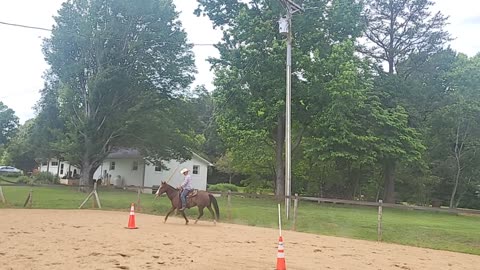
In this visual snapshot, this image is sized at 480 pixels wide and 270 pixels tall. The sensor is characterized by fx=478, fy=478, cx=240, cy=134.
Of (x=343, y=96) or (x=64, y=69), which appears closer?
(x=343, y=96)

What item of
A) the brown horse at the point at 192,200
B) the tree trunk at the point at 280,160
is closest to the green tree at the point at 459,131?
the tree trunk at the point at 280,160

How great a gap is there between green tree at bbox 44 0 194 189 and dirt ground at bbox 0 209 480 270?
18.5m

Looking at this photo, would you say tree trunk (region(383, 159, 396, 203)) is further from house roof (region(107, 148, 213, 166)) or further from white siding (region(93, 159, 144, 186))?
white siding (region(93, 159, 144, 186))

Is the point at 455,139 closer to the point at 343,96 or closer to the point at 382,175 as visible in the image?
the point at 382,175

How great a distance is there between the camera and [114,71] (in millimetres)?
32406

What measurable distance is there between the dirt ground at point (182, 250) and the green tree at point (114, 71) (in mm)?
18541

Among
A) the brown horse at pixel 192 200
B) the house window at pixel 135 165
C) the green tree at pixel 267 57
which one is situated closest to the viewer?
the brown horse at pixel 192 200

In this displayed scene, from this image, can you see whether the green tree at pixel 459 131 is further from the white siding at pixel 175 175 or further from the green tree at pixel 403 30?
the white siding at pixel 175 175

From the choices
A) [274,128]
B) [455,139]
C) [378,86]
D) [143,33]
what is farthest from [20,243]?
[455,139]

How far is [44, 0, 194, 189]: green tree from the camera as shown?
107ft

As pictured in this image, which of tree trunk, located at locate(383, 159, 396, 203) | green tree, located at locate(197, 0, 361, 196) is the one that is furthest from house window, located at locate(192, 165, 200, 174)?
tree trunk, located at locate(383, 159, 396, 203)

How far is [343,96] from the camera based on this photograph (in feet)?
85.9

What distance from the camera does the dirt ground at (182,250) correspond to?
826 centimetres

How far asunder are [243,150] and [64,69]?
1437 centimetres
